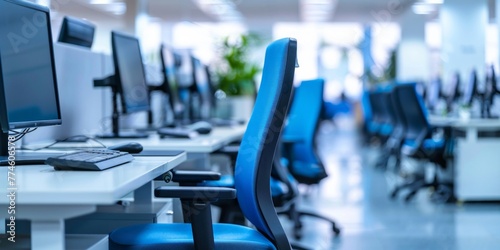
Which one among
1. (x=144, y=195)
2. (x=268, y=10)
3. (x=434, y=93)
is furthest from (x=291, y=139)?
(x=268, y=10)

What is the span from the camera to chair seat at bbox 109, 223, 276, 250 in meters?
1.62

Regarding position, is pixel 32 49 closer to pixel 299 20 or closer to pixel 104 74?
pixel 104 74

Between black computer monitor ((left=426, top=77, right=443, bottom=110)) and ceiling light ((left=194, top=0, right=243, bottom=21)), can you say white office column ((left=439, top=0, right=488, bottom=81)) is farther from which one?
ceiling light ((left=194, top=0, right=243, bottom=21))

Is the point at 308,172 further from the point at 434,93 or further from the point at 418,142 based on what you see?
the point at 434,93

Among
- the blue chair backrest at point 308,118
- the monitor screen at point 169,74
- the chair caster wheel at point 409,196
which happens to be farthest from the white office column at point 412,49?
the blue chair backrest at point 308,118

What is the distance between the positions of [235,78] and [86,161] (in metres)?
5.06

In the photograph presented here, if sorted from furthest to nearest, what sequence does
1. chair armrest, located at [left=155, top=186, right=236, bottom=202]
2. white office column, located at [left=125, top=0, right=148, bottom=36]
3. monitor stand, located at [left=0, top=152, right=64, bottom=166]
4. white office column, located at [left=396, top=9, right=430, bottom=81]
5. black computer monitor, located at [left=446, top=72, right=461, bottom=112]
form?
white office column, located at [left=396, top=9, right=430, bottom=81] → white office column, located at [left=125, top=0, right=148, bottom=36] → black computer monitor, located at [left=446, top=72, right=461, bottom=112] → monitor stand, located at [left=0, top=152, right=64, bottom=166] → chair armrest, located at [left=155, top=186, right=236, bottom=202]

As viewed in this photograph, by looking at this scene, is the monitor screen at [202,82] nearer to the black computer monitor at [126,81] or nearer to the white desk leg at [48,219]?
the black computer monitor at [126,81]

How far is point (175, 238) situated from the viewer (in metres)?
1.69

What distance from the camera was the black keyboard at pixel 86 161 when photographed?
1538 mm

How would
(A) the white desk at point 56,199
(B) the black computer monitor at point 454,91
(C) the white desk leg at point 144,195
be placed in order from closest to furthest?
(A) the white desk at point 56,199, (C) the white desk leg at point 144,195, (B) the black computer monitor at point 454,91

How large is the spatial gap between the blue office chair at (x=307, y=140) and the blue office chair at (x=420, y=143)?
1.86m

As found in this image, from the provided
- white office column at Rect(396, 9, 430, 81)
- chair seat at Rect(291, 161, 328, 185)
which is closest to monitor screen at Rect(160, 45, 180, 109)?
chair seat at Rect(291, 161, 328, 185)

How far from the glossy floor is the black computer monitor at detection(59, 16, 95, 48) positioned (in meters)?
1.79
